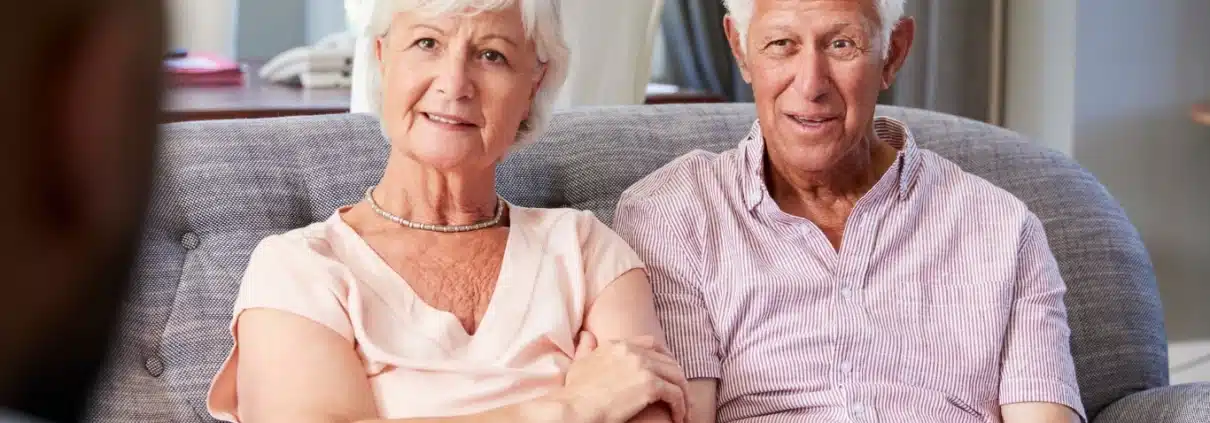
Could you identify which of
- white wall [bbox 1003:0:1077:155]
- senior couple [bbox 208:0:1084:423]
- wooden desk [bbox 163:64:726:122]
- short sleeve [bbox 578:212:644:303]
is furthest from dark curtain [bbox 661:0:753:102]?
short sleeve [bbox 578:212:644:303]

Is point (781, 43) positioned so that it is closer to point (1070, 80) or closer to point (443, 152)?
point (443, 152)

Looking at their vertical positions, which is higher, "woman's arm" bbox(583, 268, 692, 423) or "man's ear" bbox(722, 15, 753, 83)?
"man's ear" bbox(722, 15, 753, 83)

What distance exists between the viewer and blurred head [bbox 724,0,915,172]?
1876mm

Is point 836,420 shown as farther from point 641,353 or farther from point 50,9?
point 50,9

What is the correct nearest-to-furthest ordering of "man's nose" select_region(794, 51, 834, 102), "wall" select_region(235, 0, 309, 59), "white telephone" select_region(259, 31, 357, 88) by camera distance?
"man's nose" select_region(794, 51, 834, 102) → "white telephone" select_region(259, 31, 357, 88) → "wall" select_region(235, 0, 309, 59)

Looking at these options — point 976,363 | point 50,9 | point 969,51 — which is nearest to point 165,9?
point 50,9

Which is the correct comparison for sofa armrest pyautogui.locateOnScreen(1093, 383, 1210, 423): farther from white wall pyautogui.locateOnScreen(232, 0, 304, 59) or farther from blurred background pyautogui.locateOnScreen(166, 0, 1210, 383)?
white wall pyautogui.locateOnScreen(232, 0, 304, 59)

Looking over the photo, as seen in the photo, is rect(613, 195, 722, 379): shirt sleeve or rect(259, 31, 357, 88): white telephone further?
rect(259, 31, 357, 88): white telephone

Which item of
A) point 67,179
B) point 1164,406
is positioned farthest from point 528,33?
point 67,179

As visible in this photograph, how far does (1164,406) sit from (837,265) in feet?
1.85

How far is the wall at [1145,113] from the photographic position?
3770 mm

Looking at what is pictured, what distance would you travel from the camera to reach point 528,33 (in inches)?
66.6

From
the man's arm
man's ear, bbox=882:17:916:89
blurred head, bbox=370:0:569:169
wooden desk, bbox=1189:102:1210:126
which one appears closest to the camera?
blurred head, bbox=370:0:569:169

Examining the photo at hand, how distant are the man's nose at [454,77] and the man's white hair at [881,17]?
1.65 ft
